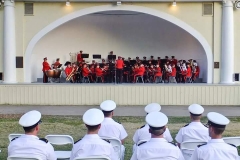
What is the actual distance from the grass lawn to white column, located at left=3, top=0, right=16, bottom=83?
5.14 m

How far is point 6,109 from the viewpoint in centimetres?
1609

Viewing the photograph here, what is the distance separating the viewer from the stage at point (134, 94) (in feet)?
56.9

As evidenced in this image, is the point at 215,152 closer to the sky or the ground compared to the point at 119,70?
closer to the ground

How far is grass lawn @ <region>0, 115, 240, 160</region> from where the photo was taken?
10.5m

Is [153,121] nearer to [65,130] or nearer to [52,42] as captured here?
[65,130]

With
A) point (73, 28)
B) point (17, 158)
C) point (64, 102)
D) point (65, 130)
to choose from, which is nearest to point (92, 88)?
point (64, 102)

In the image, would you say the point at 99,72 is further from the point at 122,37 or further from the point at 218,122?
the point at 218,122

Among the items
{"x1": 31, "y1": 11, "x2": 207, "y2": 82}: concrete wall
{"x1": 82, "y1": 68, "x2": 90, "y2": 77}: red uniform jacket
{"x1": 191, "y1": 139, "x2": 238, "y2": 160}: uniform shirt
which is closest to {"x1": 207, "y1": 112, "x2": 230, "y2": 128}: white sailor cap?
{"x1": 191, "y1": 139, "x2": 238, "y2": 160}: uniform shirt

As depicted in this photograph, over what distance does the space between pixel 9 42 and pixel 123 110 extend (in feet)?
21.8

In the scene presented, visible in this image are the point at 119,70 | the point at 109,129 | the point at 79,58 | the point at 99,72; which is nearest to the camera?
the point at 109,129

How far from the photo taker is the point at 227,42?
18969 mm

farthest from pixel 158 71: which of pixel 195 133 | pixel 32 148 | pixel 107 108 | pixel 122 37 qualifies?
pixel 32 148

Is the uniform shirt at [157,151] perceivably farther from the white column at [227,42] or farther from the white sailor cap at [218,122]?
the white column at [227,42]

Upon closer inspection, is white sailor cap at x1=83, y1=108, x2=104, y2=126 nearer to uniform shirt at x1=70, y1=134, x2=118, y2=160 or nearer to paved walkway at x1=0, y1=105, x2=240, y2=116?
uniform shirt at x1=70, y1=134, x2=118, y2=160
